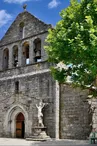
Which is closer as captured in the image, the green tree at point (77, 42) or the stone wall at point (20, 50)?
the green tree at point (77, 42)

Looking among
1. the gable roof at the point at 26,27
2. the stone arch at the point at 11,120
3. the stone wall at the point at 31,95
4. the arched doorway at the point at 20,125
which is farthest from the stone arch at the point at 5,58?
the arched doorway at the point at 20,125

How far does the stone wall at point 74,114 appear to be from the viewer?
64.6ft

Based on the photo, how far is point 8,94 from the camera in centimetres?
2377

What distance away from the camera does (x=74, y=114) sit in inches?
800

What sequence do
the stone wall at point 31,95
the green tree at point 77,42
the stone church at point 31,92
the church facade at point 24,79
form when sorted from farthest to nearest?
the church facade at point 24,79
the stone wall at point 31,95
the stone church at point 31,92
the green tree at point 77,42

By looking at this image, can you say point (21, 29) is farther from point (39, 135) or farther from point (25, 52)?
point (39, 135)

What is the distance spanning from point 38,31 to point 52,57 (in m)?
8.20

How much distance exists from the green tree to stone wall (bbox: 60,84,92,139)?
16.6 feet

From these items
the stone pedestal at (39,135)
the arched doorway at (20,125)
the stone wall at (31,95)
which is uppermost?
the stone wall at (31,95)

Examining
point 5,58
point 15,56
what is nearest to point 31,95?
point 15,56

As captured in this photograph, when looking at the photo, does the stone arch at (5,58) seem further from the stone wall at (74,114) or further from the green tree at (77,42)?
the green tree at (77,42)

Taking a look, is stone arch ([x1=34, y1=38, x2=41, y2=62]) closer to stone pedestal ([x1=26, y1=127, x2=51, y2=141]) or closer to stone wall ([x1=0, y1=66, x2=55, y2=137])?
stone wall ([x1=0, y1=66, x2=55, y2=137])

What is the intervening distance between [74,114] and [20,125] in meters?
5.11

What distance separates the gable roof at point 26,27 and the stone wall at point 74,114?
5.22 meters
